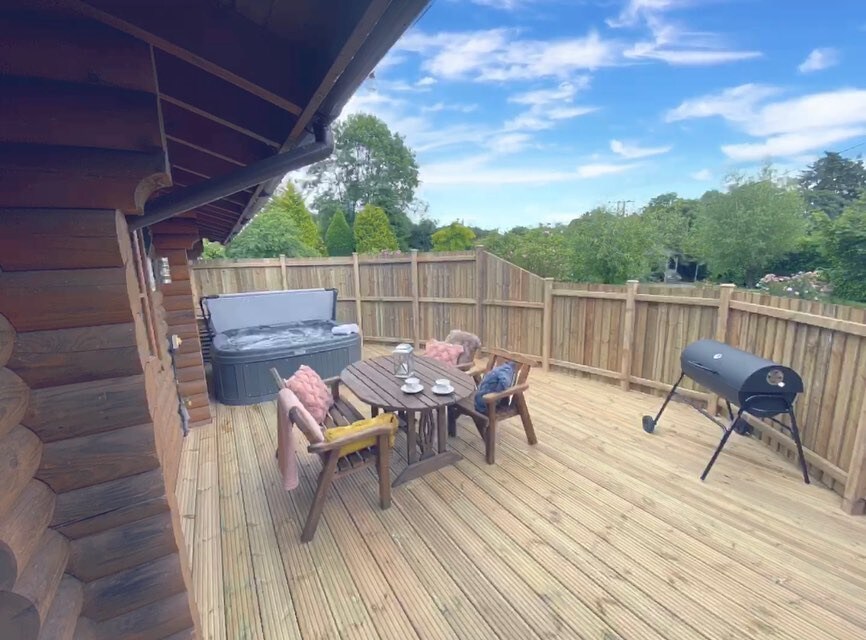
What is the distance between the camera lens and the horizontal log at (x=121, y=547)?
1235 millimetres

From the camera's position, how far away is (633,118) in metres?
16.5

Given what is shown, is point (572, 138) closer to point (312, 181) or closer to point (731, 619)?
point (312, 181)

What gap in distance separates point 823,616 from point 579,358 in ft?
12.4

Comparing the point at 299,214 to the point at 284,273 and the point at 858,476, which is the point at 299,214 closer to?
the point at 284,273

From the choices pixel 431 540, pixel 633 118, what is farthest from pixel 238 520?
pixel 633 118

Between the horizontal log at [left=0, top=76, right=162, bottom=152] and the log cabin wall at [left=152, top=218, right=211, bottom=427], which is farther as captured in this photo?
the log cabin wall at [left=152, top=218, right=211, bottom=427]

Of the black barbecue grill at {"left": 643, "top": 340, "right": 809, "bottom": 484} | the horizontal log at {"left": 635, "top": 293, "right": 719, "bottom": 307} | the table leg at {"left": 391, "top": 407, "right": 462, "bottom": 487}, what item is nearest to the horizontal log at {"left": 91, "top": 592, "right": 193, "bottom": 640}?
the table leg at {"left": 391, "top": 407, "right": 462, "bottom": 487}

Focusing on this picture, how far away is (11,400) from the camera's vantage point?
1052 millimetres

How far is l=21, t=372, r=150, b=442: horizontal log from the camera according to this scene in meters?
1.14

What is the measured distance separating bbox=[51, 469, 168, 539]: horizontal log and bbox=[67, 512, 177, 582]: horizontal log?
0.03 metres

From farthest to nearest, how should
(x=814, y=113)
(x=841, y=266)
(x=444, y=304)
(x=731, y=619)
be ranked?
(x=814, y=113), (x=841, y=266), (x=444, y=304), (x=731, y=619)

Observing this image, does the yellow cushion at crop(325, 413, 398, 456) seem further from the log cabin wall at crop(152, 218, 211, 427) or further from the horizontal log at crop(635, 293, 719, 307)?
the horizontal log at crop(635, 293, 719, 307)

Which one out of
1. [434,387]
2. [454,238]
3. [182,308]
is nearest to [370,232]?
[454,238]

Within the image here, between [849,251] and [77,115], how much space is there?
39.3 feet
